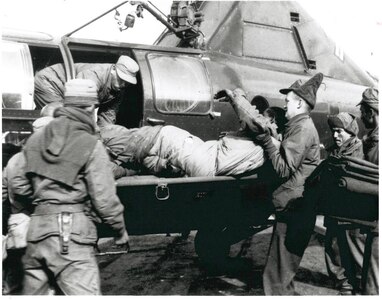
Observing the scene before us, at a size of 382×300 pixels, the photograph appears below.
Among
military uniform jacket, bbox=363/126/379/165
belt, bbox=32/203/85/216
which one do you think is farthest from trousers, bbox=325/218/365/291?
belt, bbox=32/203/85/216

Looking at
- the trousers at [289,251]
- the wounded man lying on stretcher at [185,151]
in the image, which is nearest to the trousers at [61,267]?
the wounded man lying on stretcher at [185,151]

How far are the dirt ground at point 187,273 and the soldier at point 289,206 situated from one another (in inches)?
45.7

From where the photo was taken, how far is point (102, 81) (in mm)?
4922

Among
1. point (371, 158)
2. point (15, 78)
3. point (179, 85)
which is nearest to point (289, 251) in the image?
point (371, 158)

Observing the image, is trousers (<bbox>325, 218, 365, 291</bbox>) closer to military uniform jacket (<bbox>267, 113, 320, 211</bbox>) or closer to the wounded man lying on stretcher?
military uniform jacket (<bbox>267, 113, 320, 211</bbox>)

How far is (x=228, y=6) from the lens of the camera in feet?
22.4

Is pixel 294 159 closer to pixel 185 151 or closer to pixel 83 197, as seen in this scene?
pixel 185 151

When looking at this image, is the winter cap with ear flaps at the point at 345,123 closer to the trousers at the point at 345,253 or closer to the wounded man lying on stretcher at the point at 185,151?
the wounded man lying on stretcher at the point at 185,151

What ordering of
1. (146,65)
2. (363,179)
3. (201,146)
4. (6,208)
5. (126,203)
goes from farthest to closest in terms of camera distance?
1. (146,65)
2. (201,146)
3. (126,203)
4. (363,179)
5. (6,208)

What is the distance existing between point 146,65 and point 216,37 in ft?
5.37

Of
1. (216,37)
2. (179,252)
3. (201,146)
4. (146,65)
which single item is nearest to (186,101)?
(146,65)

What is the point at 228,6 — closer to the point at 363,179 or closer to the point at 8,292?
the point at 363,179

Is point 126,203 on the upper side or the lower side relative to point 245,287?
upper

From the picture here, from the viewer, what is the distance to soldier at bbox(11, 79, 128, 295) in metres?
3.00
